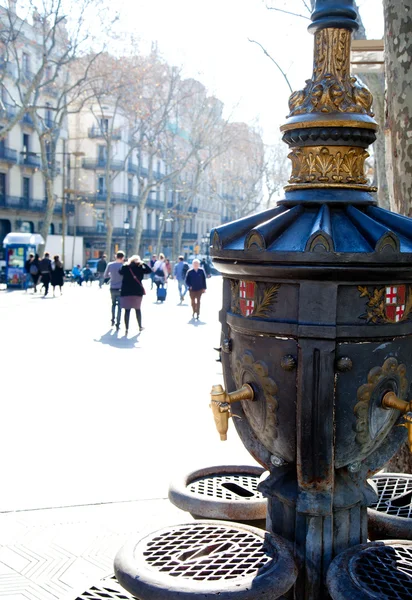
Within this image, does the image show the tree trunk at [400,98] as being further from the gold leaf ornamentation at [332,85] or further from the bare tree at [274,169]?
the bare tree at [274,169]

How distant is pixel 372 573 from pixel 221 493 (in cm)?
122

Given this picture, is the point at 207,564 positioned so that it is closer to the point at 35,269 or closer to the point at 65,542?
the point at 65,542

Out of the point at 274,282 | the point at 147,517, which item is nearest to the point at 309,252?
the point at 274,282

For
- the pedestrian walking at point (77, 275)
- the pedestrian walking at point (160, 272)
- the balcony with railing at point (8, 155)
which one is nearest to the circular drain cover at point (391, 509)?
the pedestrian walking at point (160, 272)

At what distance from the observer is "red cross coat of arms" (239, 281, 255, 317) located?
2723 millimetres

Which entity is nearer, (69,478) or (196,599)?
(196,599)

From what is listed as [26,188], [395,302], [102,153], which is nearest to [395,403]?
[395,302]

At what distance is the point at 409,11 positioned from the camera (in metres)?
4.52

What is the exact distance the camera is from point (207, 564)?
109 inches

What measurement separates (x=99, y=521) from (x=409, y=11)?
391cm

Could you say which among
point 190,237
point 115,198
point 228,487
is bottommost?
point 228,487

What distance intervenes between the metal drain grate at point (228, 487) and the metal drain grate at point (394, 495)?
2.10ft

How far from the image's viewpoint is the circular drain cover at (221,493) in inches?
134

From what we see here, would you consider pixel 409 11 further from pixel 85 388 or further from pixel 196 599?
pixel 85 388
